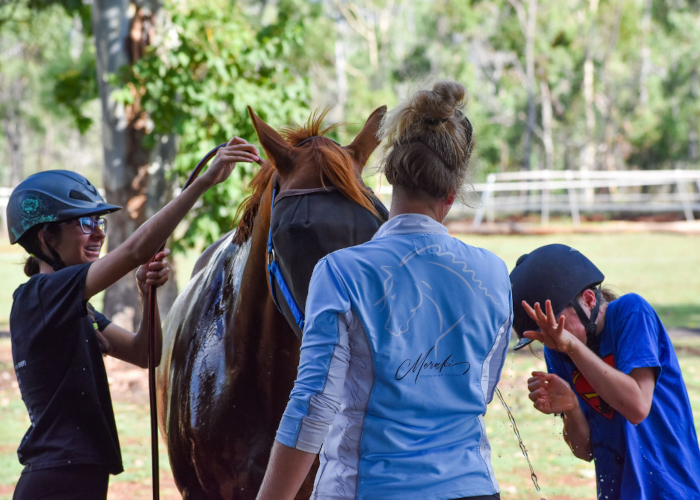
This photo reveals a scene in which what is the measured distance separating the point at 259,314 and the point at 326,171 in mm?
618

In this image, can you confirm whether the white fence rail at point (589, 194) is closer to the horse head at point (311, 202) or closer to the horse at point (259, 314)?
the horse at point (259, 314)

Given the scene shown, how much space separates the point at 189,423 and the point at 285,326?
Result: 1.84ft

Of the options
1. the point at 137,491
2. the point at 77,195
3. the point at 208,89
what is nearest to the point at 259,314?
the point at 77,195

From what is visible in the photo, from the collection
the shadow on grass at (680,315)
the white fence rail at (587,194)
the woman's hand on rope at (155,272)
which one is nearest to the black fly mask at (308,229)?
the woman's hand on rope at (155,272)

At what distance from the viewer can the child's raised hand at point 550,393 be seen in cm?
215

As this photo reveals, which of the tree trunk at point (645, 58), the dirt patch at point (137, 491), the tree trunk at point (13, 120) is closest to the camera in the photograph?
the dirt patch at point (137, 491)

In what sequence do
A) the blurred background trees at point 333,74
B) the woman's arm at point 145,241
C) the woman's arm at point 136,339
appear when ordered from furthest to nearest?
1. the blurred background trees at point 333,74
2. the woman's arm at point 136,339
3. the woman's arm at point 145,241

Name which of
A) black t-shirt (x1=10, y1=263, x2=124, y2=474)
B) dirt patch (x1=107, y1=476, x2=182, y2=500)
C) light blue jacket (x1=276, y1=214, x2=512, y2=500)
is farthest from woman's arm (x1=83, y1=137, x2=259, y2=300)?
dirt patch (x1=107, y1=476, x2=182, y2=500)

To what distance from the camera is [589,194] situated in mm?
28656

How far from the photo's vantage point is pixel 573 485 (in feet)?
15.7

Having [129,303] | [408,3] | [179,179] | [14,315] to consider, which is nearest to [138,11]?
[179,179]

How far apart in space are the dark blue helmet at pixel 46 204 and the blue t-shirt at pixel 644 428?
5.77 feet

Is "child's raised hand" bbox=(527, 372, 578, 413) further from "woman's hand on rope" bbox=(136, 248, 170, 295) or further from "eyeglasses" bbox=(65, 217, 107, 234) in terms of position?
"eyeglasses" bbox=(65, 217, 107, 234)

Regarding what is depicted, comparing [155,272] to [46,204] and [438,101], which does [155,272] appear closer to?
[46,204]
